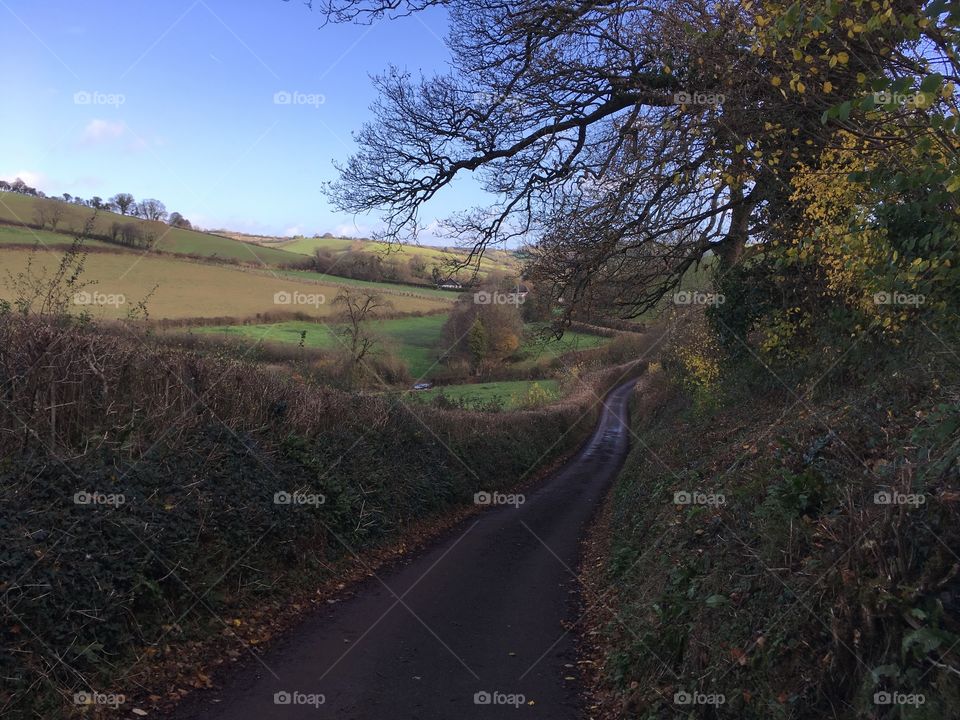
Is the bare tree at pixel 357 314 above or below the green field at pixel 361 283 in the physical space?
below

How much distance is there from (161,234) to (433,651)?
10.7 m

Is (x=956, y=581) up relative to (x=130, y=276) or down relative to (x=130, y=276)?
down

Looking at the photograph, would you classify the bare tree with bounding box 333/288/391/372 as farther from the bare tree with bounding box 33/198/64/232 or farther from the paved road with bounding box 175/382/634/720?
the paved road with bounding box 175/382/634/720

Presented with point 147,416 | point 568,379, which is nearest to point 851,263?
point 147,416

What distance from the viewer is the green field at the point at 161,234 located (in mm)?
13155

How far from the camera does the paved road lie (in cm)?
573

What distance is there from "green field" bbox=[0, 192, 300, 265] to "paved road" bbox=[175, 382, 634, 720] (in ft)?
21.6

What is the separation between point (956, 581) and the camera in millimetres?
3717

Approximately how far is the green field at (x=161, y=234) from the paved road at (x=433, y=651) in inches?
259

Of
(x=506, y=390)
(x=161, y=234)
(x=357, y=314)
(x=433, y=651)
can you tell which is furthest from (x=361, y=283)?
(x=433, y=651)

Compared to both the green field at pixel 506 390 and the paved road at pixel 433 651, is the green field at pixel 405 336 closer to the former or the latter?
the green field at pixel 506 390

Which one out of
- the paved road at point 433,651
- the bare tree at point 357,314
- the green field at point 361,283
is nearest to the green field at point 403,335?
the bare tree at point 357,314

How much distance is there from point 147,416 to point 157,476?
1002 millimetres

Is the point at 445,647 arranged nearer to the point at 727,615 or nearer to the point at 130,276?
the point at 727,615
